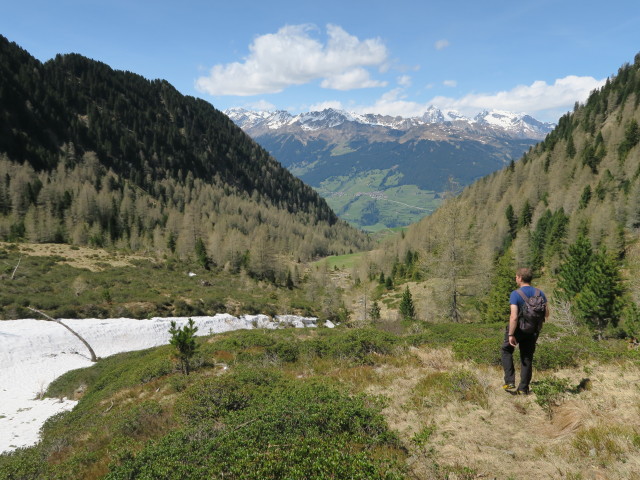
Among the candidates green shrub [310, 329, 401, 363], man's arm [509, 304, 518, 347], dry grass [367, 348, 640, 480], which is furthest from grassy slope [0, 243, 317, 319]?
man's arm [509, 304, 518, 347]

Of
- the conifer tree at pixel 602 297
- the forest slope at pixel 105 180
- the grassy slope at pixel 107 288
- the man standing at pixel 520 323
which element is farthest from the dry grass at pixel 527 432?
the forest slope at pixel 105 180

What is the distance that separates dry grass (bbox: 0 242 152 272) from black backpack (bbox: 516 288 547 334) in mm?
70682

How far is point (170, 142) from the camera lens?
640ft

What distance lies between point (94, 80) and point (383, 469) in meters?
237

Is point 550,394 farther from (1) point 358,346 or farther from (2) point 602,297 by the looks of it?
(2) point 602,297

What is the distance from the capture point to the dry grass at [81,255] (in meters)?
62.6

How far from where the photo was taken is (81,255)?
7019 centimetres

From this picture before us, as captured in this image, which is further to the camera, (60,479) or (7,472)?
(7,472)

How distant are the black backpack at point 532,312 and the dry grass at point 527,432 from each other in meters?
1.94

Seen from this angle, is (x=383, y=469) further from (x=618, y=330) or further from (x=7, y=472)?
(x=618, y=330)

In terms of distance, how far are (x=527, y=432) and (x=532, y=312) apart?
2.64 meters

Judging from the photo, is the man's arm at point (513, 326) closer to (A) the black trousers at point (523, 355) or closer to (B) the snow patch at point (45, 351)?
(A) the black trousers at point (523, 355)

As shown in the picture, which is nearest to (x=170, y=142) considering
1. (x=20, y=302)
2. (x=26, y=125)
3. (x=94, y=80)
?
(x=94, y=80)

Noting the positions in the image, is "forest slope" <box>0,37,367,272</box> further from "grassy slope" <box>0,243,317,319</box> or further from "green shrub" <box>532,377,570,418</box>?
"green shrub" <box>532,377,570,418</box>
